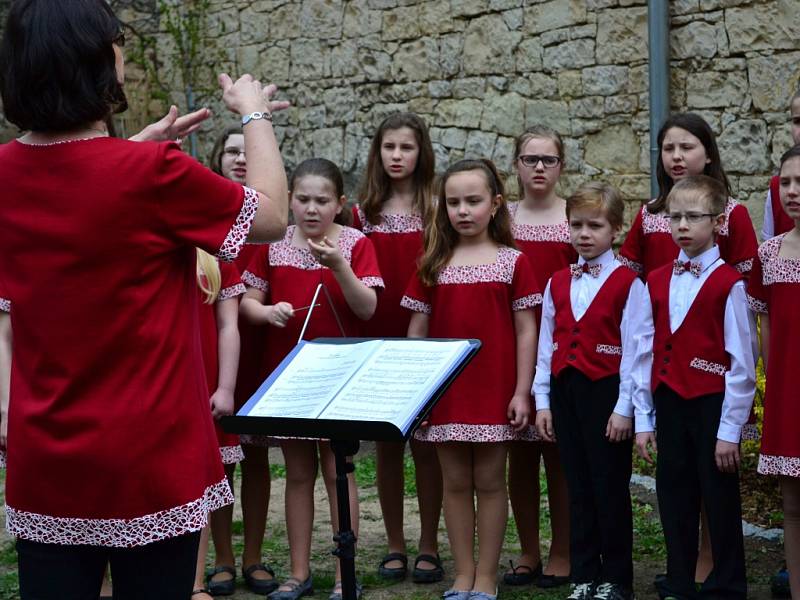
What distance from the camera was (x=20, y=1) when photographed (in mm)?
2334

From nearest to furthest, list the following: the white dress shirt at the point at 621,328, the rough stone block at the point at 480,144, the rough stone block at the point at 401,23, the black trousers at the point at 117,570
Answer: the black trousers at the point at 117,570, the white dress shirt at the point at 621,328, the rough stone block at the point at 480,144, the rough stone block at the point at 401,23

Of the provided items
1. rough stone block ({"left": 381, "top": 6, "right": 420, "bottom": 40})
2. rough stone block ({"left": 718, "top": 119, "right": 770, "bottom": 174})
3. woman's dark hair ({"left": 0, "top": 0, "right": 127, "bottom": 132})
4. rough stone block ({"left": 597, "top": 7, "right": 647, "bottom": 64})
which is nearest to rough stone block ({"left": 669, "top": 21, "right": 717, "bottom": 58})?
rough stone block ({"left": 597, "top": 7, "right": 647, "bottom": 64})

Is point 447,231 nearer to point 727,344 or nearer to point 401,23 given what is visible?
point 727,344

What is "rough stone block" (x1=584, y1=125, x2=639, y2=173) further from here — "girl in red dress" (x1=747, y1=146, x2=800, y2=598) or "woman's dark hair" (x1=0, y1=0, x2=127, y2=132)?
"woman's dark hair" (x1=0, y1=0, x2=127, y2=132)

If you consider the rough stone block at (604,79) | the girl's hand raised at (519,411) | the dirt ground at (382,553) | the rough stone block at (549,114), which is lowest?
the dirt ground at (382,553)

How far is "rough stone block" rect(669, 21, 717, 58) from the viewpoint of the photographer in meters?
7.55

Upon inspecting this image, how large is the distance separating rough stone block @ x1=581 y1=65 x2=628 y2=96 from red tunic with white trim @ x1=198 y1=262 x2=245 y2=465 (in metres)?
4.22

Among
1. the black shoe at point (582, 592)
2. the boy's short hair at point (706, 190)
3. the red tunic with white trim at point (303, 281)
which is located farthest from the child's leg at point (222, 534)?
the boy's short hair at point (706, 190)

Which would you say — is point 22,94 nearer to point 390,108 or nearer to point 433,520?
point 433,520

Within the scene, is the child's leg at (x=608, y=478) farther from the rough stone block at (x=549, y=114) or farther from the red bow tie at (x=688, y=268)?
the rough stone block at (x=549, y=114)

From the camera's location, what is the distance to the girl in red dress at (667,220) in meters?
4.47

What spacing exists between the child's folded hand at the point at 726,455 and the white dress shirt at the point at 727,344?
2cm

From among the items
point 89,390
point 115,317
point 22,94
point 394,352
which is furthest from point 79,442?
point 394,352

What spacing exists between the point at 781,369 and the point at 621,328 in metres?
0.64
